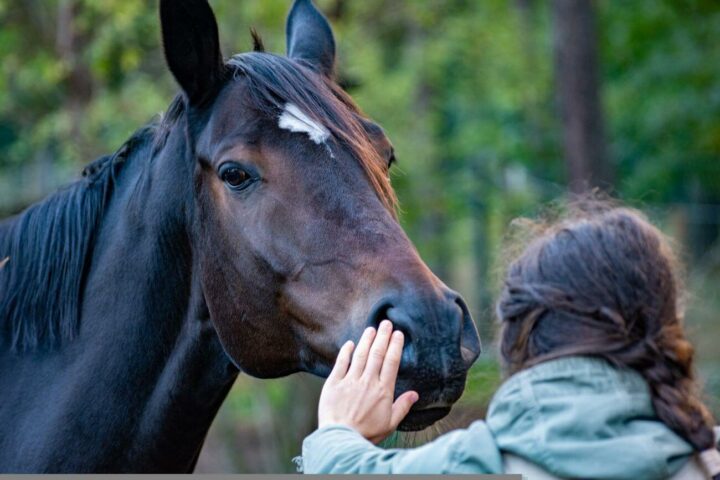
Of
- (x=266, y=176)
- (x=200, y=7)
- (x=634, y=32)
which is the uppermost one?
(x=200, y=7)

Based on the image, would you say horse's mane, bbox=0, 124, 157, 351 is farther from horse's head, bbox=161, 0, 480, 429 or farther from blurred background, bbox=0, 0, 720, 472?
blurred background, bbox=0, 0, 720, 472

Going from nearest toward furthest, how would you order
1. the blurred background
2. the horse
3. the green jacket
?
the green jacket, the horse, the blurred background

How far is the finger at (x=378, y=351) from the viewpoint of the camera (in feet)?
8.08

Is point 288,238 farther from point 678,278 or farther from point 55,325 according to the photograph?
point 678,278

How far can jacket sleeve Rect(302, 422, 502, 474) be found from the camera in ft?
6.67

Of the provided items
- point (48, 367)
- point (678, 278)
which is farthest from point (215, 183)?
point (678, 278)

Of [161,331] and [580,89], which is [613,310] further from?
[580,89]

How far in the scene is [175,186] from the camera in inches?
131

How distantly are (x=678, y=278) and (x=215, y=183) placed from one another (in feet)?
5.11

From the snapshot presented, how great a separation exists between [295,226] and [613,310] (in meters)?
1.20

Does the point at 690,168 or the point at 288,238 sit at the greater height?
the point at 288,238

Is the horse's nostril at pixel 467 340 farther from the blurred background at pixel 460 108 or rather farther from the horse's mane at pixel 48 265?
the blurred background at pixel 460 108

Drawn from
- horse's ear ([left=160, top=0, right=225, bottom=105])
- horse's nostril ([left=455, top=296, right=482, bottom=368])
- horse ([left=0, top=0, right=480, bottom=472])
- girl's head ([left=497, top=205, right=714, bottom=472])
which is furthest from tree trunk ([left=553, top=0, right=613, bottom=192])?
girl's head ([left=497, top=205, right=714, bottom=472])

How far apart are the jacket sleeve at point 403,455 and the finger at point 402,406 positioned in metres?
0.20
